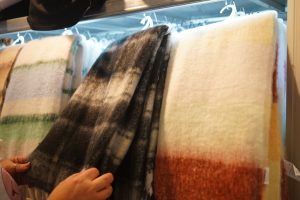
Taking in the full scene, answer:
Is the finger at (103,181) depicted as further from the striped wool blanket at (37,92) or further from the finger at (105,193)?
the striped wool blanket at (37,92)

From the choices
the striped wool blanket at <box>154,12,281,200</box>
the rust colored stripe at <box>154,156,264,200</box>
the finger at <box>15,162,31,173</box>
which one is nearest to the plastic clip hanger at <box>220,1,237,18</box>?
the striped wool blanket at <box>154,12,281,200</box>

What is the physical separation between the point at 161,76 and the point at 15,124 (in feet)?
1.11

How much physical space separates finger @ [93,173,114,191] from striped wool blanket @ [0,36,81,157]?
21 cm

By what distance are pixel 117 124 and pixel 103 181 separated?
81mm

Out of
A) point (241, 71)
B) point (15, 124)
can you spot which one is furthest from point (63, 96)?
point (241, 71)

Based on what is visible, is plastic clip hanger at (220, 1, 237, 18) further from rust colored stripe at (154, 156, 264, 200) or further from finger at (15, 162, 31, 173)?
finger at (15, 162, 31, 173)

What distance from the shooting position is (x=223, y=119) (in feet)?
1.46

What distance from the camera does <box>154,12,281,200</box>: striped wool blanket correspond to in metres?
0.42

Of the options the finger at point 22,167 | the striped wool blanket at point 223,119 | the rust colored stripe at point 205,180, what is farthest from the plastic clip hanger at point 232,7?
the finger at point 22,167

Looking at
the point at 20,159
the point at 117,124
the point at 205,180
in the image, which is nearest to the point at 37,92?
the point at 20,159

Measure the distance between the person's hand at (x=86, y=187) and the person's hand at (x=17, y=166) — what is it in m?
0.12

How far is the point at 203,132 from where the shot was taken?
1.50 ft

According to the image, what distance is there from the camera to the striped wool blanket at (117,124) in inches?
19.4

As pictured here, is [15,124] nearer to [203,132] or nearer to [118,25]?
[118,25]
